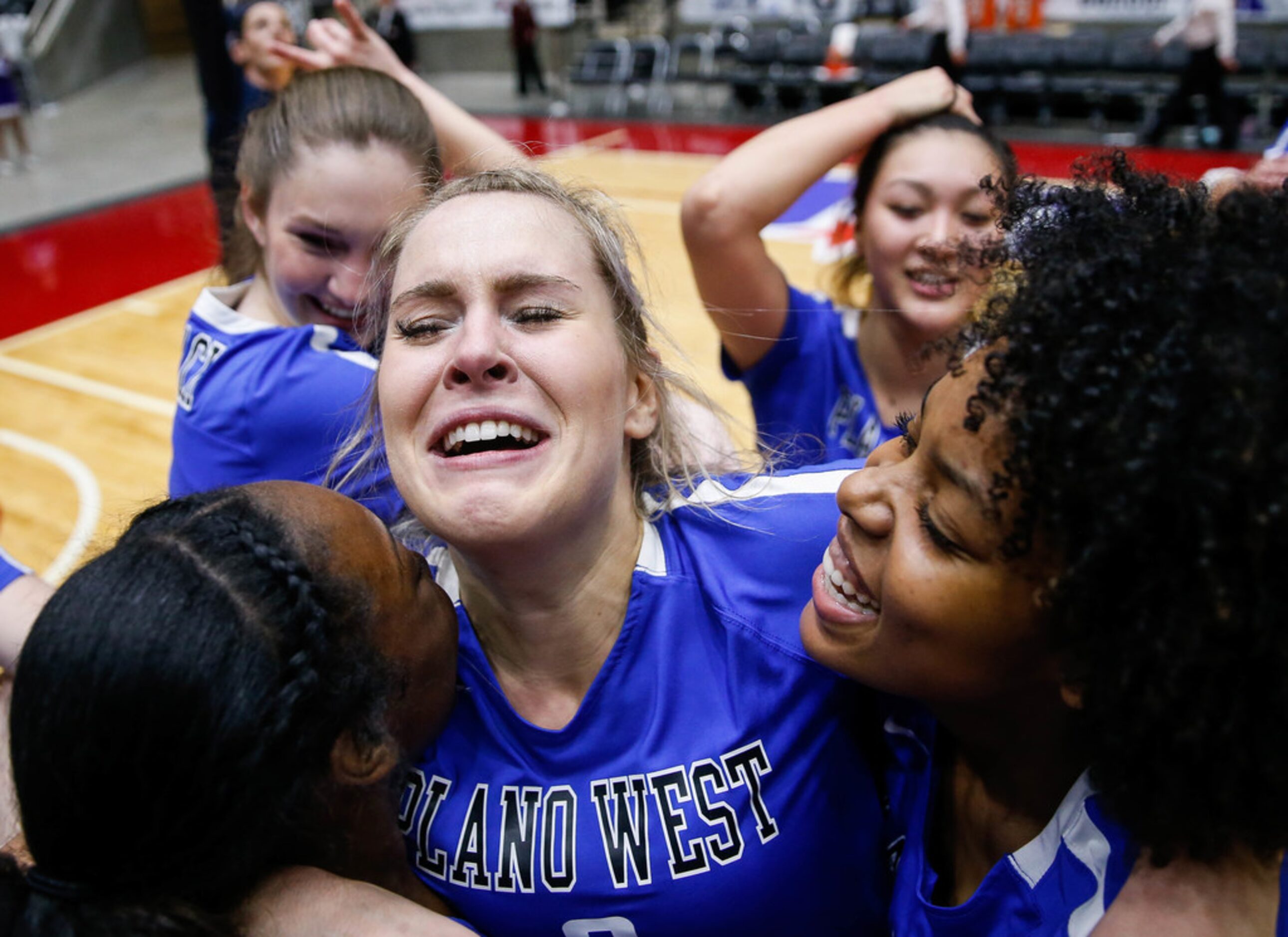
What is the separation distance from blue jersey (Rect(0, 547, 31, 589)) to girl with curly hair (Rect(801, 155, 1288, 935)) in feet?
4.55

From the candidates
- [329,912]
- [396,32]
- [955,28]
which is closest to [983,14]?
[955,28]

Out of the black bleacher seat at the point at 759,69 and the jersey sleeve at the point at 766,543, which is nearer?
the jersey sleeve at the point at 766,543

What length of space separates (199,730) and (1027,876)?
84cm

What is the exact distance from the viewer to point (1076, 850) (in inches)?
38.1

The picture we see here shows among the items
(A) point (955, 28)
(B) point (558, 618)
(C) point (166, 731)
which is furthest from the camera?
(A) point (955, 28)

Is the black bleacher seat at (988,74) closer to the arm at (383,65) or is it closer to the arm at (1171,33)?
the arm at (1171,33)

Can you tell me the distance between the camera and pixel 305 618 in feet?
3.25

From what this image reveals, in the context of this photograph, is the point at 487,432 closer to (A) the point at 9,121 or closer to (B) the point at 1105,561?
(B) the point at 1105,561

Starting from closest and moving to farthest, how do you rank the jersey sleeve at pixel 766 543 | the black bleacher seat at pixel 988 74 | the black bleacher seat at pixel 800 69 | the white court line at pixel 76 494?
the jersey sleeve at pixel 766 543
the white court line at pixel 76 494
the black bleacher seat at pixel 988 74
the black bleacher seat at pixel 800 69

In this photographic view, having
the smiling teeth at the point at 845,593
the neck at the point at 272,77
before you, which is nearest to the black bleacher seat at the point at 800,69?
the neck at the point at 272,77

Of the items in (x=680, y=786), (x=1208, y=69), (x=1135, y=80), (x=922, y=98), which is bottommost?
(x=1135, y=80)

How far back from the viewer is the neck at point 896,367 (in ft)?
6.74

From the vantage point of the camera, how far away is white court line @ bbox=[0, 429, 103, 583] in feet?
11.6

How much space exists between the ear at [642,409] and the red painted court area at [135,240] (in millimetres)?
4253
